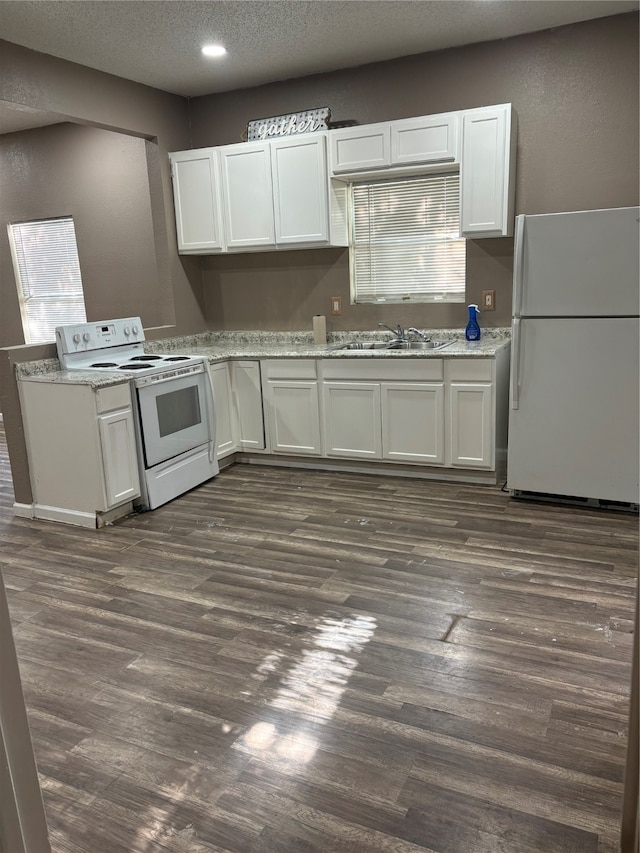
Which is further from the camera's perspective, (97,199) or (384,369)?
(97,199)

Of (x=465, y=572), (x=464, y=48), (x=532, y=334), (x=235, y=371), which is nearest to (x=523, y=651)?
(x=465, y=572)

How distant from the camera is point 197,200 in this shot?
486 centimetres

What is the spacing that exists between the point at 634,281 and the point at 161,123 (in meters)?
3.41

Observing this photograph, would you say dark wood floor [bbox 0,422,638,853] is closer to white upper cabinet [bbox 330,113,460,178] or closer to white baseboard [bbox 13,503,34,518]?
white baseboard [bbox 13,503,34,518]

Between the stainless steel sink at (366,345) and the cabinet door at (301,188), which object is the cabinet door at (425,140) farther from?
the stainless steel sink at (366,345)

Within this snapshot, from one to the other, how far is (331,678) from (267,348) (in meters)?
2.99

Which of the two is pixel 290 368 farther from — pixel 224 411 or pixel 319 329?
pixel 224 411

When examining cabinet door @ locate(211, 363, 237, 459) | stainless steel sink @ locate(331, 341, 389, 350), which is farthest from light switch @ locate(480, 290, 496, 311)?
cabinet door @ locate(211, 363, 237, 459)

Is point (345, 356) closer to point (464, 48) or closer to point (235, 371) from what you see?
point (235, 371)

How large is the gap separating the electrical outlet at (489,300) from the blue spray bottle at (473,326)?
3.4 inches

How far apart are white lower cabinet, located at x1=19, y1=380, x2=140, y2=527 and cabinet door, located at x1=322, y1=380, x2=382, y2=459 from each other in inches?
51.9

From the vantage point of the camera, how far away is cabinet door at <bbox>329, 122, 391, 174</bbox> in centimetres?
420

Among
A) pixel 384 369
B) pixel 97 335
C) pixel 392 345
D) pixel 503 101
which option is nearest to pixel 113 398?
pixel 97 335

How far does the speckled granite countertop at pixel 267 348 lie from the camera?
379cm
